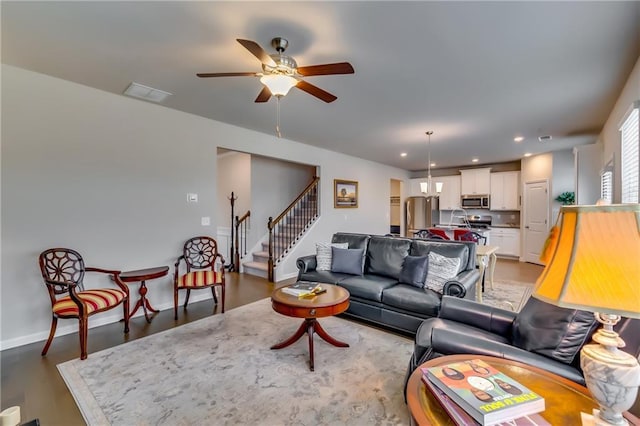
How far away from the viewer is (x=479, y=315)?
7.11 feet

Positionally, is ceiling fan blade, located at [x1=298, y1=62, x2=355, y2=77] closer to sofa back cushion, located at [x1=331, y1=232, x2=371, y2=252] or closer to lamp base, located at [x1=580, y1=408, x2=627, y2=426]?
lamp base, located at [x1=580, y1=408, x2=627, y2=426]

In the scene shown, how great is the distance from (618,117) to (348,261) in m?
3.83

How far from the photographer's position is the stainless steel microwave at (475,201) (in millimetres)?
8279

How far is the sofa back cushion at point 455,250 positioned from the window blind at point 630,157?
1529 mm

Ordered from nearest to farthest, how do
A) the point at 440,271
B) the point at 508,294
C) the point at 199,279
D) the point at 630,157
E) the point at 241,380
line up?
the point at 241,380
the point at 630,157
the point at 440,271
the point at 199,279
the point at 508,294

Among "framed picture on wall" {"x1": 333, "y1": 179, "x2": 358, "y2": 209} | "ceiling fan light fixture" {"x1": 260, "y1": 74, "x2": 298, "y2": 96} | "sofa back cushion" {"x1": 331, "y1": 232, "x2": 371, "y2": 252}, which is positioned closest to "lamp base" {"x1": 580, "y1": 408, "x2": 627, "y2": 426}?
"ceiling fan light fixture" {"x1": 260, "y1": 74, "x2": 298, "y2": 96}

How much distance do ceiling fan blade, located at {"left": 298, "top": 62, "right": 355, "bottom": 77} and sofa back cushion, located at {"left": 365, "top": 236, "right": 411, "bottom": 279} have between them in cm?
242

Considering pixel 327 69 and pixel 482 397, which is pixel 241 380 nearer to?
pixel 482 397

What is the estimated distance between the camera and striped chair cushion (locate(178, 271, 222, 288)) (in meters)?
3.52

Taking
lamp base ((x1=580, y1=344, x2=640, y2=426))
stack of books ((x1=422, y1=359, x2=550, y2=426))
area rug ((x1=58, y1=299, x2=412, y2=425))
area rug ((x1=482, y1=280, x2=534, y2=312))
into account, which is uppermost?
lamp base ((x1=580, y1=344, x2=640, y2=426))

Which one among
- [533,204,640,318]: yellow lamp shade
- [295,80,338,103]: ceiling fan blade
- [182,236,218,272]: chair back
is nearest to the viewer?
[533,204,640,318]: yellow lamp shade

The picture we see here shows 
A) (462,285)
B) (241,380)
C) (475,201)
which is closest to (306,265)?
(241,380)

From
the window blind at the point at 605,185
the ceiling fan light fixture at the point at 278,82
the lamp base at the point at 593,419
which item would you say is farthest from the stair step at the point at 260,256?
the window blind at the point at 605,185

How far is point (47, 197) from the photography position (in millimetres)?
3012
